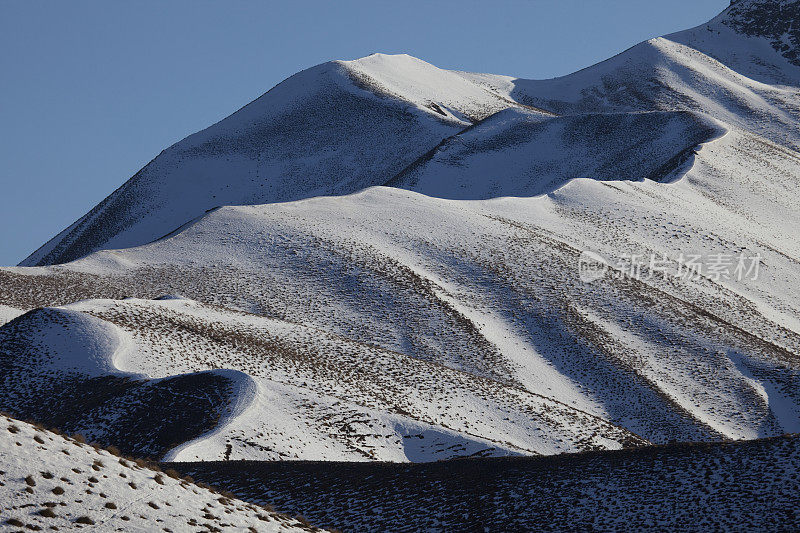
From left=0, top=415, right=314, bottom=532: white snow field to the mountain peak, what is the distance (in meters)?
146

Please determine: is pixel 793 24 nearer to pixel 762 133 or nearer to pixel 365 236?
pixel 762 133

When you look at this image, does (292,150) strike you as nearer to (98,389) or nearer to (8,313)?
(8,313)

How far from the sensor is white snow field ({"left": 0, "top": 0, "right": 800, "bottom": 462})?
28.2 metres

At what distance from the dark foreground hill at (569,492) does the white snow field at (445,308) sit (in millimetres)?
6169

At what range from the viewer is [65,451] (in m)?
11.6

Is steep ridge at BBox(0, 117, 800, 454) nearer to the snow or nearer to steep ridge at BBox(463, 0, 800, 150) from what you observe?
the snow

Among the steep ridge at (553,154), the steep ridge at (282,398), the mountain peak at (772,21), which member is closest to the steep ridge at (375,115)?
the mountain peak at (772,21)

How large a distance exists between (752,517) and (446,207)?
143 ft

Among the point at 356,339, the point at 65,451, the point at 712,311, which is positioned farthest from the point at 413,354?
the point at 65,451

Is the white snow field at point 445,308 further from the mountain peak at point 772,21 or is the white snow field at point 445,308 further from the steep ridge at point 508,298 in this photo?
the mountain peak at point 772,21

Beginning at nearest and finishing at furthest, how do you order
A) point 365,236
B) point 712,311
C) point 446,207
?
point 712,311 → point 365,236 → point 446,207

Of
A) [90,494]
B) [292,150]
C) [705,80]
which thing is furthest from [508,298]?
[705,80]

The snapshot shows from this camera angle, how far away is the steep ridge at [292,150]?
90562mm

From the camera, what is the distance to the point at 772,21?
14550cm
